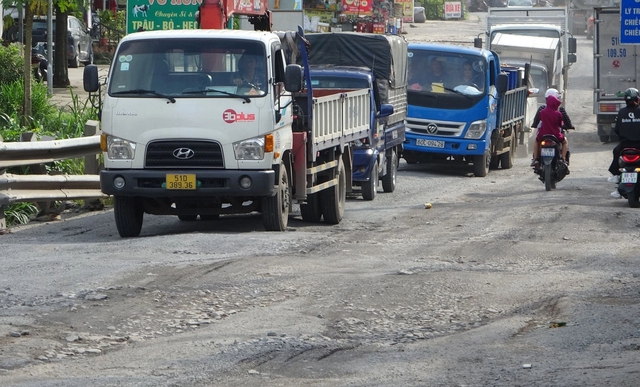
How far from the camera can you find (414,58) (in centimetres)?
2219

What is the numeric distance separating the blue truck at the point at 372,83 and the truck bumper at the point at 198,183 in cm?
473

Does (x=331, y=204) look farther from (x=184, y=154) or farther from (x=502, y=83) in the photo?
(x=502, y=83)

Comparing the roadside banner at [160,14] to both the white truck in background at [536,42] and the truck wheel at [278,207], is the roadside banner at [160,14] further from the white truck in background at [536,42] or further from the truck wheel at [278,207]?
the white truck in background at [536,42]

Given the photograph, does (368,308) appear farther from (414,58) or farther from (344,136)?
(414,58)

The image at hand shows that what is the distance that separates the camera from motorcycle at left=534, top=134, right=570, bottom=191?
61.5 feet

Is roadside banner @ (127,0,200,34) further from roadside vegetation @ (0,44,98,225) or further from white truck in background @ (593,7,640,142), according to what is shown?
white truck in background @ (593,7,640,142)

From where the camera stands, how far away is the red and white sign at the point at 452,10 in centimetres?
8938

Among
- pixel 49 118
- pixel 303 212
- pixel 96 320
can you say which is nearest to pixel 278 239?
pixel 303 212

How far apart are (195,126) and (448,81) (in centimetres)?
1085

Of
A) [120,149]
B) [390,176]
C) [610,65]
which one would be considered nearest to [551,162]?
[390,176]

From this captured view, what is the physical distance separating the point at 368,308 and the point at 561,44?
96.8 ft

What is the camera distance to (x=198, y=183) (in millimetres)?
11859

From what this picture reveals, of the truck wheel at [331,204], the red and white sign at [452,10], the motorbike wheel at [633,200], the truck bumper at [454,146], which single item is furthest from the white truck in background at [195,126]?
the red and white sign at [452,10]

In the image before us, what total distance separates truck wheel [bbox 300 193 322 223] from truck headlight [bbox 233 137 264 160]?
91.7 inches
